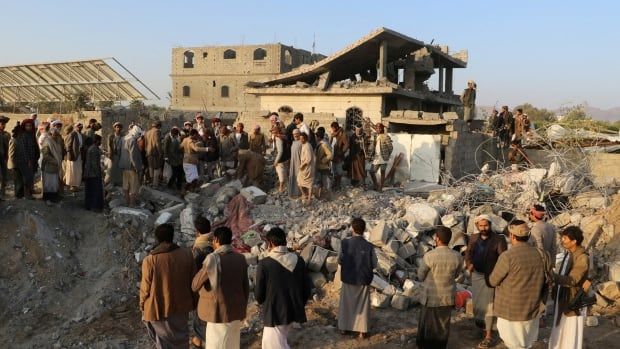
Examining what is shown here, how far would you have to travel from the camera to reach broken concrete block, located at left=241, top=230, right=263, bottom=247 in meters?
8.37

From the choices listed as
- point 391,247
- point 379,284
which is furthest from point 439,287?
point 391,247

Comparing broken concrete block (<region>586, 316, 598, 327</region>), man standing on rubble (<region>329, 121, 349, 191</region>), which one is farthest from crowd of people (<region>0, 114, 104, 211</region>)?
broken concrete block (<region>586, 316, 598, 327</region>)

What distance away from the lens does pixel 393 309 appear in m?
6.77

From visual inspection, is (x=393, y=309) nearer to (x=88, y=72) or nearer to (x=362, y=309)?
(x=362, y=309)

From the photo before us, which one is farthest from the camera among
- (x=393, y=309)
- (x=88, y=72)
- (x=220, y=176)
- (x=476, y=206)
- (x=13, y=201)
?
(x=88, y=72)

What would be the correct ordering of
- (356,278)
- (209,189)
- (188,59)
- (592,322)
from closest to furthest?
1. (356,278)
2. (592,322)
3. (209,189)
4. (188,59)

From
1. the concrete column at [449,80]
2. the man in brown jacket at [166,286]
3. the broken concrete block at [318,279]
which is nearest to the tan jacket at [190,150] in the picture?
the broken concrete block at [318,279]

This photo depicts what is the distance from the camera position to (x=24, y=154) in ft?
28.2

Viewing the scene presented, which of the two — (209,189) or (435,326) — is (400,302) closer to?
(435,326)

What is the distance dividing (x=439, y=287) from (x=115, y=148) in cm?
661

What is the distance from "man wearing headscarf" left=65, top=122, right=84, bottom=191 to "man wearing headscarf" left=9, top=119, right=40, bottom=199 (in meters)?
0.52

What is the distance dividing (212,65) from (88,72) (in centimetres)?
2195

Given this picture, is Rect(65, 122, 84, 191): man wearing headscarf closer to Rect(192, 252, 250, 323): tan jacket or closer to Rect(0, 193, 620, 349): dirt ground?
Rect(0, 193, 620, 349): dirt ground

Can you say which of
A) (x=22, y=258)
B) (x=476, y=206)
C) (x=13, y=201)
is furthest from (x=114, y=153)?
(x=476, y=206)
